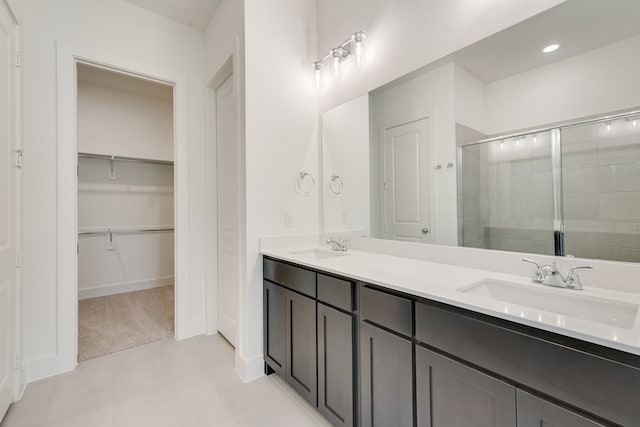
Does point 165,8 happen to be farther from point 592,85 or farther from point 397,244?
point 592,85

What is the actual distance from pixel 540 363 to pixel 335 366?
91cm

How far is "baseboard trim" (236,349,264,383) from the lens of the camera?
1.97 metres

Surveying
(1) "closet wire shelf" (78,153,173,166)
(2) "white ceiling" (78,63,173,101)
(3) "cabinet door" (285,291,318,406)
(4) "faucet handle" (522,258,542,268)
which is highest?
(2) "white ceiling" (78,63,173,101)

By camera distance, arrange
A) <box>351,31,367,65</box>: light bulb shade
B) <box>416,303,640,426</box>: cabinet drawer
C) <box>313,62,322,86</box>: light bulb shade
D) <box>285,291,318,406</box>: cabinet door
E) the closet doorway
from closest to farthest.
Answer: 1. <box>416,303,640,426</box>: cabinet drawer
2. <box>285,291,318,406</box>: cabinet door
3. <box>351,31,367,65</box>: light bulb shade
4. <box>313,62,322,86</box>: light bulb shade
5. the closet doorway

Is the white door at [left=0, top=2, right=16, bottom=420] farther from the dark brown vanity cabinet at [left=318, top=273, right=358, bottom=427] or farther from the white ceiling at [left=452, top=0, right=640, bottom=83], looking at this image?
the white ceiling at [left=452, top=0, right=640, bottom=83]

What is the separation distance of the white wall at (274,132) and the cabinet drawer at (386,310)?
39.7 inches

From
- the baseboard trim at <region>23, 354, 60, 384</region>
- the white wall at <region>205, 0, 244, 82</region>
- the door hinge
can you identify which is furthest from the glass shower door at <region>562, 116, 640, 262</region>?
the baseboard trim at <region>23, 354, 60, 384</region>

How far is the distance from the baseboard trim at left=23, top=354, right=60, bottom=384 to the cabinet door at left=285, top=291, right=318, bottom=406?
1.75m

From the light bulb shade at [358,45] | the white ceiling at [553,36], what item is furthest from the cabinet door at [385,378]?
the light bulb shade at [358,45]

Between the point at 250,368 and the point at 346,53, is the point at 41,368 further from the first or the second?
the point at 346,53

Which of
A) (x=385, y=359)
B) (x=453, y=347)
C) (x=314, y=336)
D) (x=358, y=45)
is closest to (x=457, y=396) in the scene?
(x=453, y=347)

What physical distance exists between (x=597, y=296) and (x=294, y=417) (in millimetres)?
1543

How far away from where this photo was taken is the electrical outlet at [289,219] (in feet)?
7.20

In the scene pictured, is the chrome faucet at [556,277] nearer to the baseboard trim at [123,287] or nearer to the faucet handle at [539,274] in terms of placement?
the faucet handle at [539,274]
